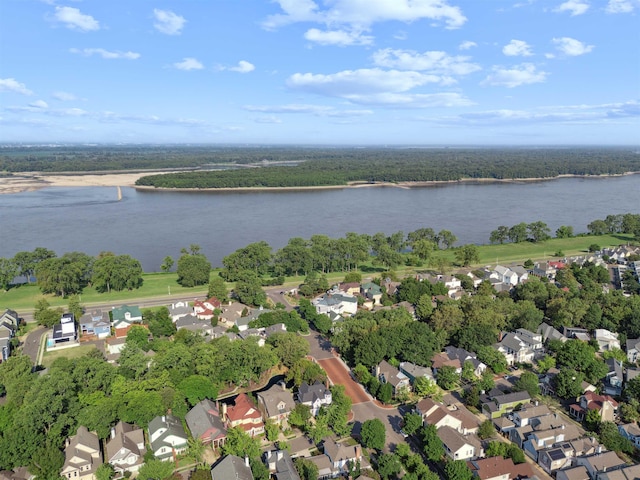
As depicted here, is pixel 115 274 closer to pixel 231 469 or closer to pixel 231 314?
pixel 231 314

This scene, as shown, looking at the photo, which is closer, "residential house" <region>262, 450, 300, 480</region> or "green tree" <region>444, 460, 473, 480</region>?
"green tree" <region>444, 460, 473, 480</region>

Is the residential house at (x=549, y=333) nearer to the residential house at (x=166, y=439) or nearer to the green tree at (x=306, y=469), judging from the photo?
the green tree at (x=306, y=469)

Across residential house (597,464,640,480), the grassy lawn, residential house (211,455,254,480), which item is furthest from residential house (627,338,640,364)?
the grassy lawn

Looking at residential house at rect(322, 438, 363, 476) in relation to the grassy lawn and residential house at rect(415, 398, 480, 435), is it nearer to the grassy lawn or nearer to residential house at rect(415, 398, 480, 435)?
residential house at rect(415, 398, 480, 435)

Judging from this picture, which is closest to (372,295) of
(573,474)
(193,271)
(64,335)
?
(193,271)

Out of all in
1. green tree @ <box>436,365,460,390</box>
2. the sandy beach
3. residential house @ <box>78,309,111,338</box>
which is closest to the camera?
green tree @ <box>436,365,460,390</box>

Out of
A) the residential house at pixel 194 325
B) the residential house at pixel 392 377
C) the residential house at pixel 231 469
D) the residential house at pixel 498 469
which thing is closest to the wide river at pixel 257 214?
the residential house at pixel 194 325

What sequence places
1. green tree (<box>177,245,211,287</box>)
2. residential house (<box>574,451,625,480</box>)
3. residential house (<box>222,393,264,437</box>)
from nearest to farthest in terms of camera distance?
residential house (<box>574,451,625,480</box>) → residential house (<box>222,393,264,437</box>) → green tree (<box>177,245,211,287</box>)
